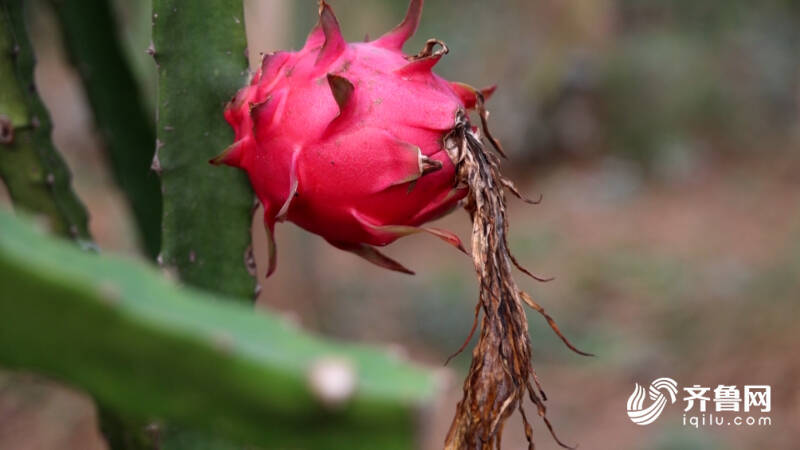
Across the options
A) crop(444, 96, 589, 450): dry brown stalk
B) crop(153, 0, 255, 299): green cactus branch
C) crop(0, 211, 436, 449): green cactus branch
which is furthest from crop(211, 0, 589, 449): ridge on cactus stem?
crop(0, 211, 436, 449): green cactus branch

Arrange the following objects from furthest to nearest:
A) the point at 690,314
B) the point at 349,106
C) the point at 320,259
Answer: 1. the point at 690,314
2. the point at 320,259
3. the point at 349,106

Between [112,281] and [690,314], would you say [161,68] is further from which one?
[690,314]

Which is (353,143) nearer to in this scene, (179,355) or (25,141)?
(179,355)

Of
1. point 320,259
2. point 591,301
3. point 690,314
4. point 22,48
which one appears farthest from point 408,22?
point 591,301

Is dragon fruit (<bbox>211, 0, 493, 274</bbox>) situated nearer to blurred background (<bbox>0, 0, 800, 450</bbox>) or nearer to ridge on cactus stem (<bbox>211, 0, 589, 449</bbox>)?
ridge on cactus stem (<bbox>211, 0, 589, 449</bbox>)

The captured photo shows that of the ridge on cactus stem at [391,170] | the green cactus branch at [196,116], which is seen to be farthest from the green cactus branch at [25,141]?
the ridge on cactus stem at [391,170]
